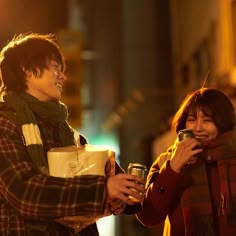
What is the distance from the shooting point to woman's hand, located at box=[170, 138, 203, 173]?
3652 mm

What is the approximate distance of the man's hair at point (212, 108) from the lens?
155 inches

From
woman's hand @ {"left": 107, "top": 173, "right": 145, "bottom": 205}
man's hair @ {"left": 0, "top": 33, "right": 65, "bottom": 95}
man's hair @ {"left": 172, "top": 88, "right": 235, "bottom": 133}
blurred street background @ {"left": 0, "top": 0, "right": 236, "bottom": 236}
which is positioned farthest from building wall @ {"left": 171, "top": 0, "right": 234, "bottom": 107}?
woman's hand @ {"left": 107, "top": 173, "right": 145, "bottom": 205}

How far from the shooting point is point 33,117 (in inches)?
138

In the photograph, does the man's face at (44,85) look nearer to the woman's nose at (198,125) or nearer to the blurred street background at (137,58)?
the woman's nose at (198,125)

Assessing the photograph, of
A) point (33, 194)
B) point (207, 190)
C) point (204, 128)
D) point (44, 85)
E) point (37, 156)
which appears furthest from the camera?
point (204, 128)

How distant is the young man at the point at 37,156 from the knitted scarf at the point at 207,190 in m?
0.37

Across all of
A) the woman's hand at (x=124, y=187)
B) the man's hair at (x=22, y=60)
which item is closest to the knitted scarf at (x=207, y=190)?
the woman's hand at (x=124, y=187)

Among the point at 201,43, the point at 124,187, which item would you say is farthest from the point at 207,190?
the point at 201,43

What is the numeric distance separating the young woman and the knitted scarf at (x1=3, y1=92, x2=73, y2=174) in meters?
0.61

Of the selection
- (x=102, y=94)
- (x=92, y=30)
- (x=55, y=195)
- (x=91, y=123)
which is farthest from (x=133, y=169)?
(x=91, y=123)

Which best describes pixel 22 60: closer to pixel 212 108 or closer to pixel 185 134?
pixel 185 134

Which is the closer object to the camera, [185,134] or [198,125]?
[185,134]

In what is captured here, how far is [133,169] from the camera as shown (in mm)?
3486

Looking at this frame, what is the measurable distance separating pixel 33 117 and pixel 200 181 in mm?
1013
